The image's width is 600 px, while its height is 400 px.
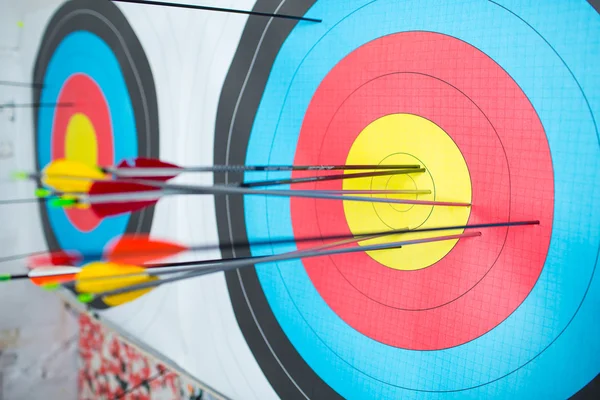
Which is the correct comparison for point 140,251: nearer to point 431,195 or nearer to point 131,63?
point 431,195

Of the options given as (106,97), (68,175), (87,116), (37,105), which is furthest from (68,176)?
(37,105)

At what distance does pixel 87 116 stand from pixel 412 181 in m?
1.12

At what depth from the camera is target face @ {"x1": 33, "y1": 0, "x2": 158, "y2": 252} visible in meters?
1.23

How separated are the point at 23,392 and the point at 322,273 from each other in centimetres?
126

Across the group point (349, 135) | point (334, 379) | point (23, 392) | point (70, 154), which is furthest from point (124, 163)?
point (23, 392)

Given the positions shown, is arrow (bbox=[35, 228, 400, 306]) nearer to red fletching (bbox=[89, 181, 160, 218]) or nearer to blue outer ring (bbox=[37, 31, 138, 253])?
red fletching (bbox=[89, 181, 160, 218])

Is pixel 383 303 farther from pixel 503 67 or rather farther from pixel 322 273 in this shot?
pixel 503 67

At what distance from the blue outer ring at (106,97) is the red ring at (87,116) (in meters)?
0.02

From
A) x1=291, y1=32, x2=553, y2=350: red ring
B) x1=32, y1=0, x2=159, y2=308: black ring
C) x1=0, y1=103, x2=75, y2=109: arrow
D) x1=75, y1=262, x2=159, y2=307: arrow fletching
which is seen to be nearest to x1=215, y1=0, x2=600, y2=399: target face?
x1=291, y1=32, x2=553, y2=350: red ring

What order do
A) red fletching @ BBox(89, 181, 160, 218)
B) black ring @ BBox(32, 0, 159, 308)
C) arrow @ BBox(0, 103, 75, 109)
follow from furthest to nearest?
1. arrow @ BBox(0, 103, 75, 109)
2. black ring @ BBox(32, 0, 159, 308)
3. red fletching @ BBox(89, 181, 160, 218)

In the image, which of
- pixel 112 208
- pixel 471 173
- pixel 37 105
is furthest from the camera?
pixel 37 105

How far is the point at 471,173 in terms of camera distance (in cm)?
67

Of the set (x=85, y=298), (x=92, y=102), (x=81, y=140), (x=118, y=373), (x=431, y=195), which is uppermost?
(x=92, y=102)

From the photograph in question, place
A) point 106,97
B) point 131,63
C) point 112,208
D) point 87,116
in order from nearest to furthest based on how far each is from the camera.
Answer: point 112,208 < point 131,63 < point 106,97 < point 87,116
